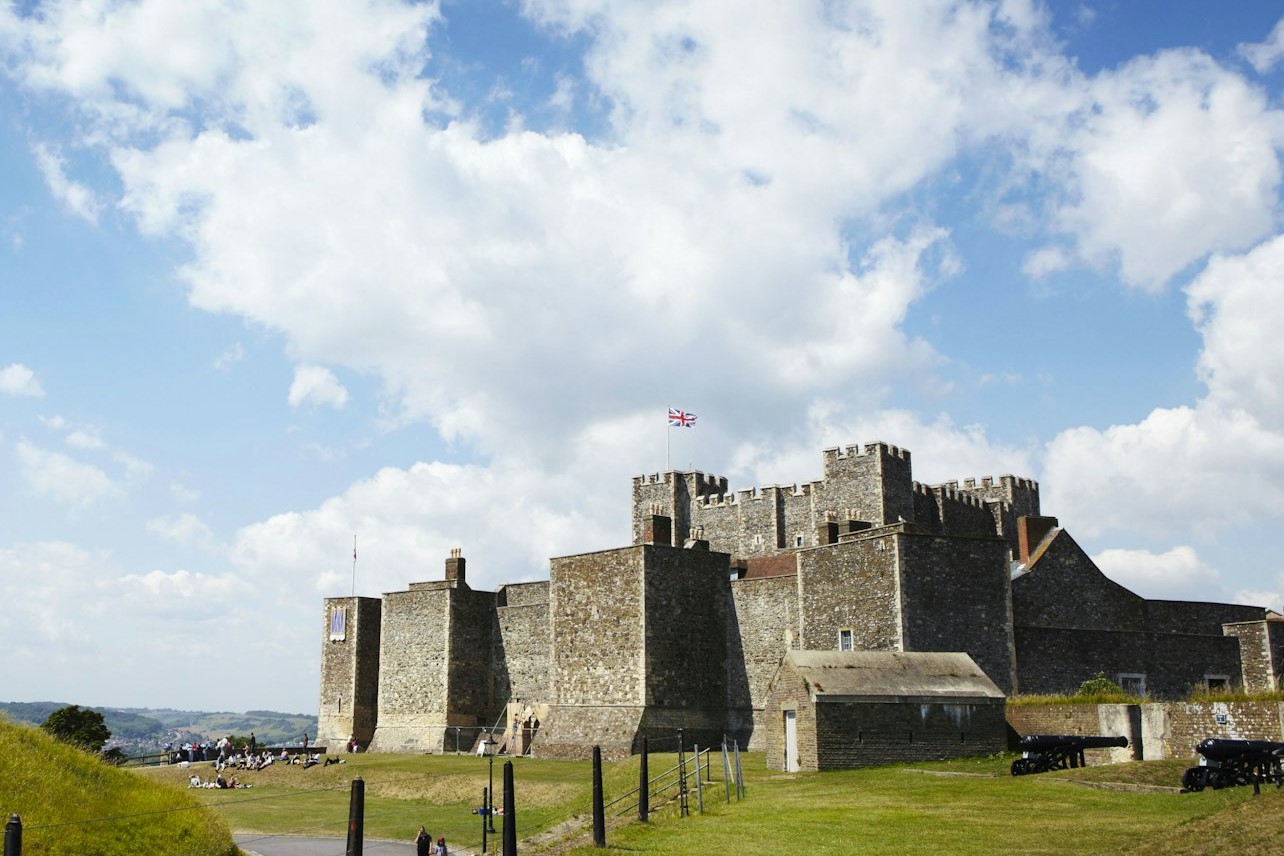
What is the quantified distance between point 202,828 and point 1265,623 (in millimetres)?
39459

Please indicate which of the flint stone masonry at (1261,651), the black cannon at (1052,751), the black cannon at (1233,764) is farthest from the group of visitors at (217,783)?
the flint stone masonry at (1261,651)

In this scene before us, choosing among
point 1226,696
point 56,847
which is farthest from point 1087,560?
point 56,847

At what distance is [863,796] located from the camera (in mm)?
24922

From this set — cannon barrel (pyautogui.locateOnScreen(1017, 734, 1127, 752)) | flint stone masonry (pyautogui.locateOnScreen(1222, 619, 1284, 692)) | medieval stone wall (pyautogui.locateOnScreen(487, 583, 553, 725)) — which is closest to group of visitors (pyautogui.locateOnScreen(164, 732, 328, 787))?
medieval stone wall (pyautogui.locateOnScreen(487, 583, 553, 725))

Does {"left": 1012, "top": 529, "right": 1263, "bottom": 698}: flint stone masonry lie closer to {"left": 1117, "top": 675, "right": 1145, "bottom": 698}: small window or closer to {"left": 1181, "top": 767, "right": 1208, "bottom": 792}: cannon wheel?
{"left": 1117, "top": 675, "right": 1145, "bottom": 698}: small window

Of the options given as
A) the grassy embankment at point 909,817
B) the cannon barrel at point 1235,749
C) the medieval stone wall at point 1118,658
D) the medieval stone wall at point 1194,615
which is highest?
the medieval stone wall at point 1194,615

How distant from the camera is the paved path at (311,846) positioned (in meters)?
29.3

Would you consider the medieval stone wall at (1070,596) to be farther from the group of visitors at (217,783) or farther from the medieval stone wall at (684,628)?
the group of visitors at (217,783)

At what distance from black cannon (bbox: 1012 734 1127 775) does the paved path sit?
12995mm

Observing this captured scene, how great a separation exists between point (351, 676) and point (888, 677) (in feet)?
118

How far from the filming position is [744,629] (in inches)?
1767

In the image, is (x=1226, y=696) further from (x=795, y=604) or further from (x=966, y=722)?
(x=795, y=604)

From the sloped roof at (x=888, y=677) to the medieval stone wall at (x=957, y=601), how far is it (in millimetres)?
2620

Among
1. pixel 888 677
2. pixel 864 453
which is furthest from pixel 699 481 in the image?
pixel 888 677
